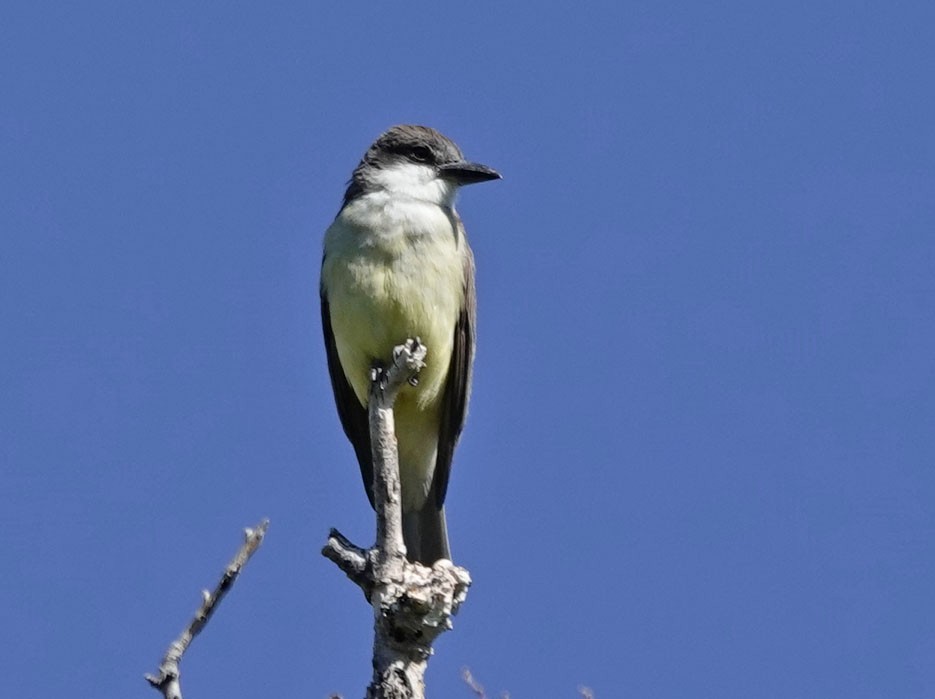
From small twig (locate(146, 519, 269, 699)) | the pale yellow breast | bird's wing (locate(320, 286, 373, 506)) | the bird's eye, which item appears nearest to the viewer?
small twig (locate(146, 519, 269, 699))

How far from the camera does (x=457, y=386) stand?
8.38 meters

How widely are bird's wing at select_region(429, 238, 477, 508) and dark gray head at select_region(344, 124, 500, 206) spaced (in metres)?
0.28

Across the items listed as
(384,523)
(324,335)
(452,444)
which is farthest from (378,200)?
(384,523)

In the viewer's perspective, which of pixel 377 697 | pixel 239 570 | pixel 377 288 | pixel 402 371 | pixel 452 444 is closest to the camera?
pixel 239 570

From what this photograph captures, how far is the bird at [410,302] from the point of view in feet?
25.7

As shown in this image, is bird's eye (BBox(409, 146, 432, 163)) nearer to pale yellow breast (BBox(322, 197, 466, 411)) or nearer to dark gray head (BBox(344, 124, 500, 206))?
dark gray head (BBox(344, 124, 500, 206))

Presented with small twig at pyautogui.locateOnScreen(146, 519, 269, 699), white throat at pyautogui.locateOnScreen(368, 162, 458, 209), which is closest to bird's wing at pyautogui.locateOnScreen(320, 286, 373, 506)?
white throat at pyautogui.locateOnScreen(368, 162, 458, 209)

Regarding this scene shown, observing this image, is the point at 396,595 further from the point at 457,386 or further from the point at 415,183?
the point at 415,183

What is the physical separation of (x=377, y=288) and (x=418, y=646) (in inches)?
108

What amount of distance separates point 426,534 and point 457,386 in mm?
816

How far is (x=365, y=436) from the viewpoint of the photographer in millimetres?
8578

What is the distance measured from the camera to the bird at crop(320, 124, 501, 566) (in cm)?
785

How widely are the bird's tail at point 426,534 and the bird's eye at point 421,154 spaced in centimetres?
189

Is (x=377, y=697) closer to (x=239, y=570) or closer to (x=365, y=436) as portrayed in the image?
(x=239, y=570)
